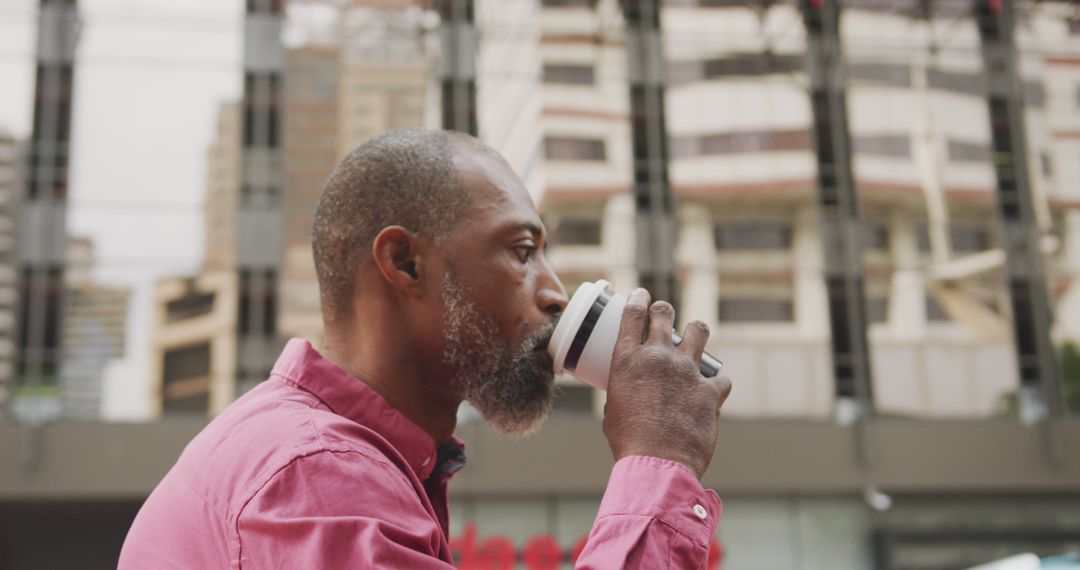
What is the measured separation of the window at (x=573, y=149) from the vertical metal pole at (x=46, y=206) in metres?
7.38

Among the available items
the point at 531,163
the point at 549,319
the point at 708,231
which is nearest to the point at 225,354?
the point at 531,163

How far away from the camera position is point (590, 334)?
152 centimetres

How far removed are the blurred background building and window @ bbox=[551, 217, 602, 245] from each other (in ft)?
0.15

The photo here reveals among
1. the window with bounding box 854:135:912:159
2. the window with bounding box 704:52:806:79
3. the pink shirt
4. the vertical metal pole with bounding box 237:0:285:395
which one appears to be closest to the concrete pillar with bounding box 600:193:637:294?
the window with bounding box 704:52:806:79

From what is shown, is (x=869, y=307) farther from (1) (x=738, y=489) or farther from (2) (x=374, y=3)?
(2) (x=374, y=3)

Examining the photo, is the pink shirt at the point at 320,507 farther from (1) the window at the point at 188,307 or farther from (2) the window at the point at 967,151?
(2) the window at the point at 967,151

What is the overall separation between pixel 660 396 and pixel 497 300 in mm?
315

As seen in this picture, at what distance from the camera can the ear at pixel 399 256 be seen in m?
1.57

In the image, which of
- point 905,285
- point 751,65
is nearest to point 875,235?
point 905,285

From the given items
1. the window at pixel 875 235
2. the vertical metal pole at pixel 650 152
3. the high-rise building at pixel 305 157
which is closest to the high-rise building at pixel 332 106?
the high-rise building at pixel 305 157

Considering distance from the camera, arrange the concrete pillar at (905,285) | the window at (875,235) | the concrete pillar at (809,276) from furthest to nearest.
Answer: the window at (875,235) < the concrete pillar at (905,285) < the concrete pillar at (809,276)

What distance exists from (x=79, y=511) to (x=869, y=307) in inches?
493

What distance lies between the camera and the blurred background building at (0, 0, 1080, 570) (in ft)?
55.2

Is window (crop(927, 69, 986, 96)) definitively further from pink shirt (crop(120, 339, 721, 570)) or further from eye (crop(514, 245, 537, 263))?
pink shirt (crop(120, 339, 721, 570))
